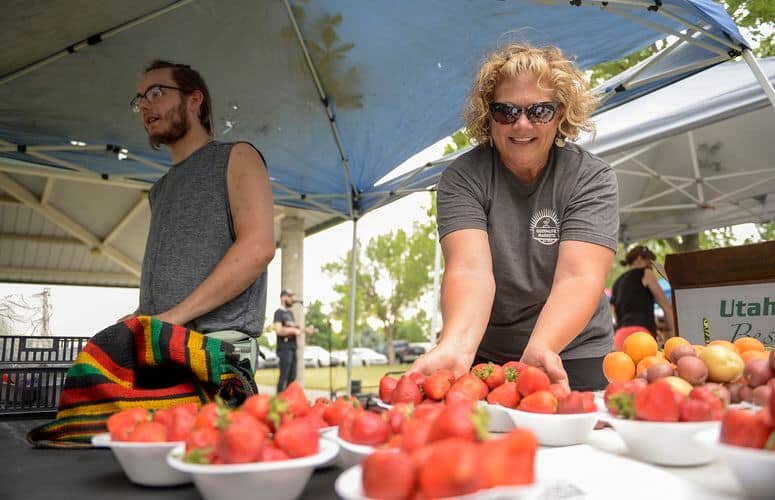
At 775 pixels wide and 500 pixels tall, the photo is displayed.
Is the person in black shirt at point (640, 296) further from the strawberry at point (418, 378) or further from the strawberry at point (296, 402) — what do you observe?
the strawberry at point (296, 402)

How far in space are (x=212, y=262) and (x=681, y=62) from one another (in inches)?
122

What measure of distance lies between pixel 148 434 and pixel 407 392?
1.57ft

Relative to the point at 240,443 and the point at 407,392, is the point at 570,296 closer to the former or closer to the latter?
the point at 407,392

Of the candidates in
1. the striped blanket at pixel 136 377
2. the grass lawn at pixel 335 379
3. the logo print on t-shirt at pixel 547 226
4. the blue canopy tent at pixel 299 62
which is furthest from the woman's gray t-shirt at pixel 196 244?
the grass lawn at pixel 335 379

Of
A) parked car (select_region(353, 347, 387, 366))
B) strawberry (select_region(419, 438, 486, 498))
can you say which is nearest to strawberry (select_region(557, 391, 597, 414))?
strawberry (select_region(419, 438, 486, 498))

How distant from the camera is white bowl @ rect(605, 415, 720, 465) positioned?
0.83 meters

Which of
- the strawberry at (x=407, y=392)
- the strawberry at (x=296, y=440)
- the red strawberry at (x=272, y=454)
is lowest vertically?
the red strawberry at (x=272, y=454)

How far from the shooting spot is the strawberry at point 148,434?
87 centimetres

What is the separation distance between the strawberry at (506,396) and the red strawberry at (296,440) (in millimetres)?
466

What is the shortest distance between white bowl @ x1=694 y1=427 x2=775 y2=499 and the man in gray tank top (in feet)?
4.83

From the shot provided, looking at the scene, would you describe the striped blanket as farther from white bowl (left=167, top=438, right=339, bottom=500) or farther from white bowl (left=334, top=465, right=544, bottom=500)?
white bowl (left=334, top=465, right=544, bottom=500)

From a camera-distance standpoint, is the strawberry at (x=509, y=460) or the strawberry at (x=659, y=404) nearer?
the strawberry at (x=509, y=460)

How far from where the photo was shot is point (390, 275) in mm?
36344

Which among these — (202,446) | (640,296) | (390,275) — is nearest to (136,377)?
(202,446)
